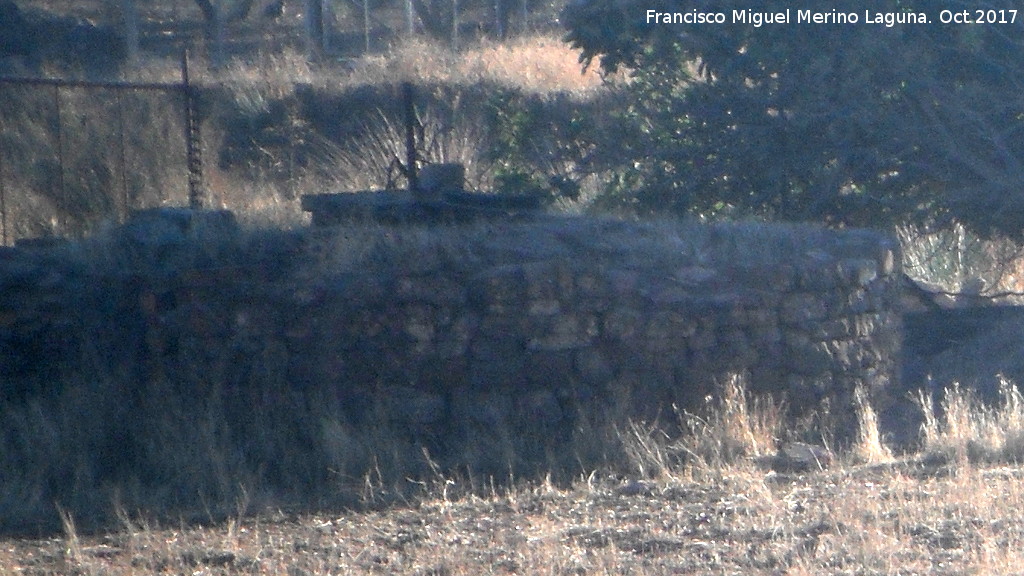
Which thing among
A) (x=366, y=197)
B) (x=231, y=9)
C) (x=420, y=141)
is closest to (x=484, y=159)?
(x=420, y=141)

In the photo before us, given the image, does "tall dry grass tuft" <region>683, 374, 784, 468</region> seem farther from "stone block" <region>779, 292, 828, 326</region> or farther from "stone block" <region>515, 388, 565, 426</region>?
"stone block" <region>515, 388, 565, 426</region>

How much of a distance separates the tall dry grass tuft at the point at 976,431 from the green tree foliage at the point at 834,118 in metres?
2.72

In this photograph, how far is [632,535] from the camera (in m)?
5.50

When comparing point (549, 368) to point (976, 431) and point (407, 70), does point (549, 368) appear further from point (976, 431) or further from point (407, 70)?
point (407, 70)

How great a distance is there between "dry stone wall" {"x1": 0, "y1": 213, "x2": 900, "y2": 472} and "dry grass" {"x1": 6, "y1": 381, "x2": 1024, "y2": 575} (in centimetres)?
89

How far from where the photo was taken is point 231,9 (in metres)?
30.2

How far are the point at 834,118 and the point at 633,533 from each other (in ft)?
19.3

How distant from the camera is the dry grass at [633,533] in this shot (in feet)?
16.4

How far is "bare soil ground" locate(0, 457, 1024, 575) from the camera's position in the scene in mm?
4996

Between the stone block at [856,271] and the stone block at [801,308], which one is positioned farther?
the stone block at [856,271]

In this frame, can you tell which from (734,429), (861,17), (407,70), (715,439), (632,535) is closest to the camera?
(632,535)

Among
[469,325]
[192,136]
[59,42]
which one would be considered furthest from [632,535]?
[59,42]

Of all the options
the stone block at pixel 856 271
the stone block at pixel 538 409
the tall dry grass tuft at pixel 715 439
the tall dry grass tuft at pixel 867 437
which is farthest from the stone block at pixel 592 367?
the stone block at pixel 856 271

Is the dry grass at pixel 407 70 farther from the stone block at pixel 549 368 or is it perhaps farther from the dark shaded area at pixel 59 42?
the stone block at pixel 549 368
